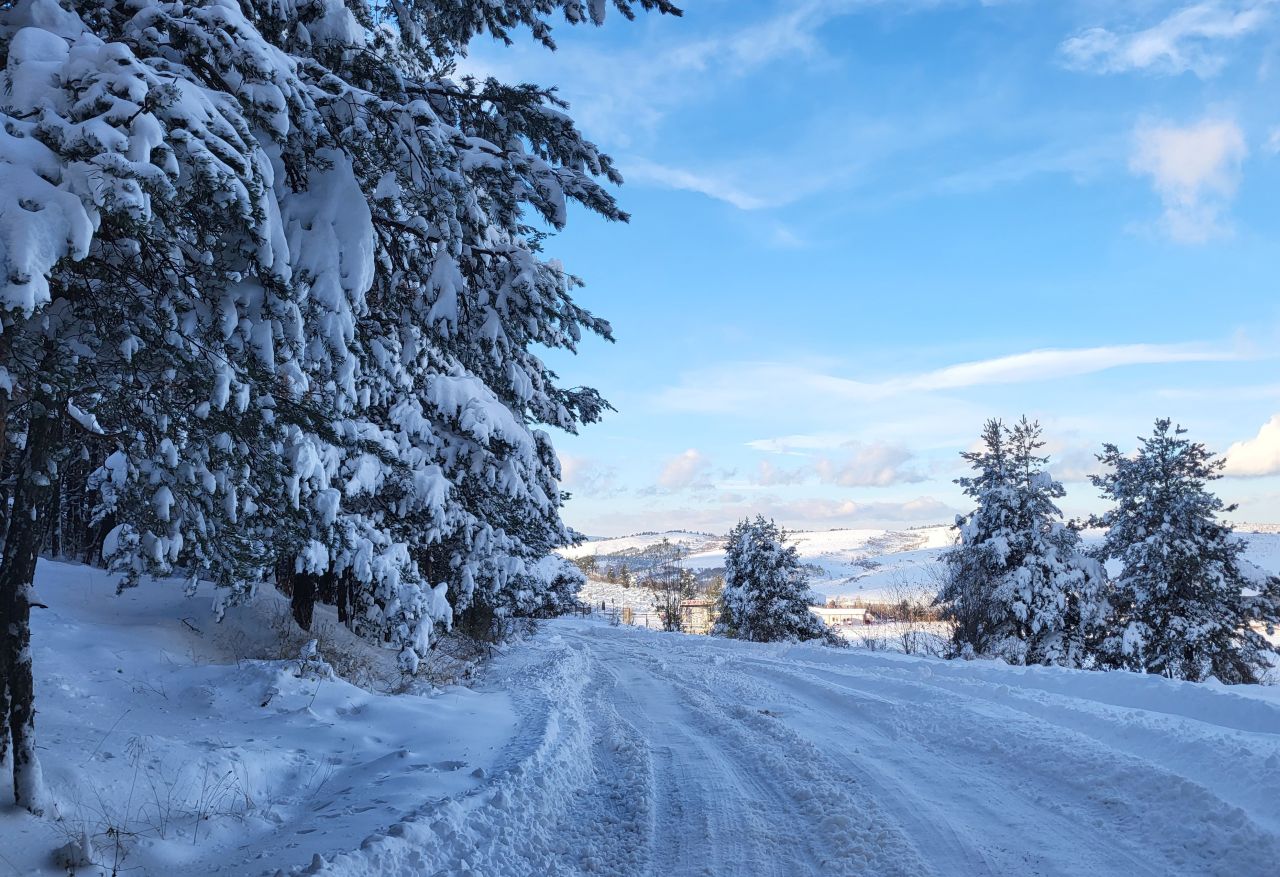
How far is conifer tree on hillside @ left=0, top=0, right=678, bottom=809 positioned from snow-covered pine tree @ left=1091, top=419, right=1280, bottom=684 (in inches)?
795

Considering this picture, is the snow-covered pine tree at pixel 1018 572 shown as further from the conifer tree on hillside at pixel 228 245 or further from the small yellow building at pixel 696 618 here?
the conifer tree on hillside at pixel 228 245

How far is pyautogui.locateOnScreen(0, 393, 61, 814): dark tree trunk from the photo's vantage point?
3.58m

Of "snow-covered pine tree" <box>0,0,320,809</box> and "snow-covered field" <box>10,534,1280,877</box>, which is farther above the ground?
"snow-covered pine tree" <box>0,0,320,809</box>

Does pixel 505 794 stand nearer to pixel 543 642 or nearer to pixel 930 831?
pixel 930 831

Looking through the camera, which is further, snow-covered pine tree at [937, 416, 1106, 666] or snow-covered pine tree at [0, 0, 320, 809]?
snow-covered pine tree at [937, 416, 1106, 666]

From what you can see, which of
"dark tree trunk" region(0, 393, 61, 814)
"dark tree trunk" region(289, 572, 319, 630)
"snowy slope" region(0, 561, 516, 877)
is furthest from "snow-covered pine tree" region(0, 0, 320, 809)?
"dark tree trunk" region(289, 572, 319, 630)

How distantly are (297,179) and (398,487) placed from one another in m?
5.22

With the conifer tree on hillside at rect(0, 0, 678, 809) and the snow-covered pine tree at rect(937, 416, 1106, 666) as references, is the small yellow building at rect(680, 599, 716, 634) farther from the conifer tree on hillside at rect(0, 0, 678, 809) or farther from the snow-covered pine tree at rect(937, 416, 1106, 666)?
the conifer tree on hillside at rect(0, 0, 678, 809)

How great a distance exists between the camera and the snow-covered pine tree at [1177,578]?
1839cm

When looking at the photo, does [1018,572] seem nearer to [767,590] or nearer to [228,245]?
[767,590]

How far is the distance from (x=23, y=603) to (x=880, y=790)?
5.36m

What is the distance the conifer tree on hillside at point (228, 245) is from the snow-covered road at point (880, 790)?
2.63 metres

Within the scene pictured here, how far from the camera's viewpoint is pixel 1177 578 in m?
19.3

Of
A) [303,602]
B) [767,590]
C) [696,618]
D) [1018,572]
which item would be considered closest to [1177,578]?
[1018,572]
